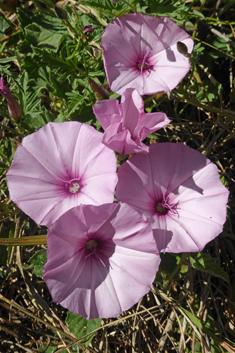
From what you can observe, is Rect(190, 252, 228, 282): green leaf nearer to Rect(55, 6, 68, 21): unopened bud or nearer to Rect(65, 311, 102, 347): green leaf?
Rect(65, 311, 102, 347): green leaf

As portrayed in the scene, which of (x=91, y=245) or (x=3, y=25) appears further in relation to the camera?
(x=3, y=25)

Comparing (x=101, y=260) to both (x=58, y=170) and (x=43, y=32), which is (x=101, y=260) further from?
(x=43, y=32)

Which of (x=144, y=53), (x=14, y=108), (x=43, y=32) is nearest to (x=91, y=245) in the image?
(x=14, y=108)

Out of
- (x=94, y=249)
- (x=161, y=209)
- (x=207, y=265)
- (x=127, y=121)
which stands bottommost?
(x=207, y=265)

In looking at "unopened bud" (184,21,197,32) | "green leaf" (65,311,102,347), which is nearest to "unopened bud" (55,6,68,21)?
"unopened bud" (184,21,197,32)

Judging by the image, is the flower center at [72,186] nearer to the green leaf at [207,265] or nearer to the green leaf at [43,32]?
the green leaf at [207,265]

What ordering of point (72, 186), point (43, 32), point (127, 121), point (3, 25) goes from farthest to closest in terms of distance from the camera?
1. point (3, 25)
2. point (43, 32)
3. point (72, 186)
4. point (127, 121)
